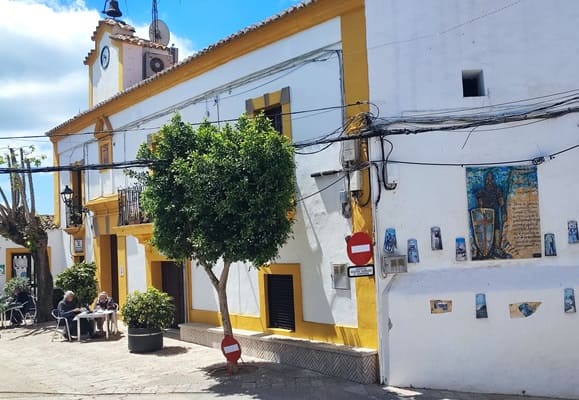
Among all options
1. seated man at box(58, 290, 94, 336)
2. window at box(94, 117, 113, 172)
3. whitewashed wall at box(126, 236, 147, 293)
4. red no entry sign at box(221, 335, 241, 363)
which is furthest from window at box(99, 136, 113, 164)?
red no entry sign at box(221, 335, 241, 363)

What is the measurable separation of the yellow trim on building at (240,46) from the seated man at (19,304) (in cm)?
597

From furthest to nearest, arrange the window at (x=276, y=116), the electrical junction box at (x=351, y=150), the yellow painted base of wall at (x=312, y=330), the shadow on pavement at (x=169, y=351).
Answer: the shadow on pavement at (x=169, y=351) → the window at (x=276, y=116) → the yellow painted base of wall at (x=312, y=330) → the electrical junction box at (x=351, y=150)

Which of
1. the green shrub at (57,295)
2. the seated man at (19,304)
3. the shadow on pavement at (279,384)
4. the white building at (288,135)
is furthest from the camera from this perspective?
the green shrub at (57,295)

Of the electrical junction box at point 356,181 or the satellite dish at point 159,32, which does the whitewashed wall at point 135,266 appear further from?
the electrical junction box at point 356,181

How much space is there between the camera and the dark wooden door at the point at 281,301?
35.1ft

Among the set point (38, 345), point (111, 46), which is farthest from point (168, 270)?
point (111, 46)

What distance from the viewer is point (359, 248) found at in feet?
28.7

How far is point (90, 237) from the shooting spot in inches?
701

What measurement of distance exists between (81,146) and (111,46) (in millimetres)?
3238

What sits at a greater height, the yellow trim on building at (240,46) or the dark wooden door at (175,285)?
the yellow trim on building at (240,46)

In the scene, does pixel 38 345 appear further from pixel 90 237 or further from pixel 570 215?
pixel 570 215

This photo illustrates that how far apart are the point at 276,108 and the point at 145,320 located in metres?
5.01

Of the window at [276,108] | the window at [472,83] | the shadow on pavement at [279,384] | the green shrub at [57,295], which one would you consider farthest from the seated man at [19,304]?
the window at [472,83]

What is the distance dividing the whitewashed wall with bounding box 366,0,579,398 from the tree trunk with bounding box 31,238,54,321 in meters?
11.8
